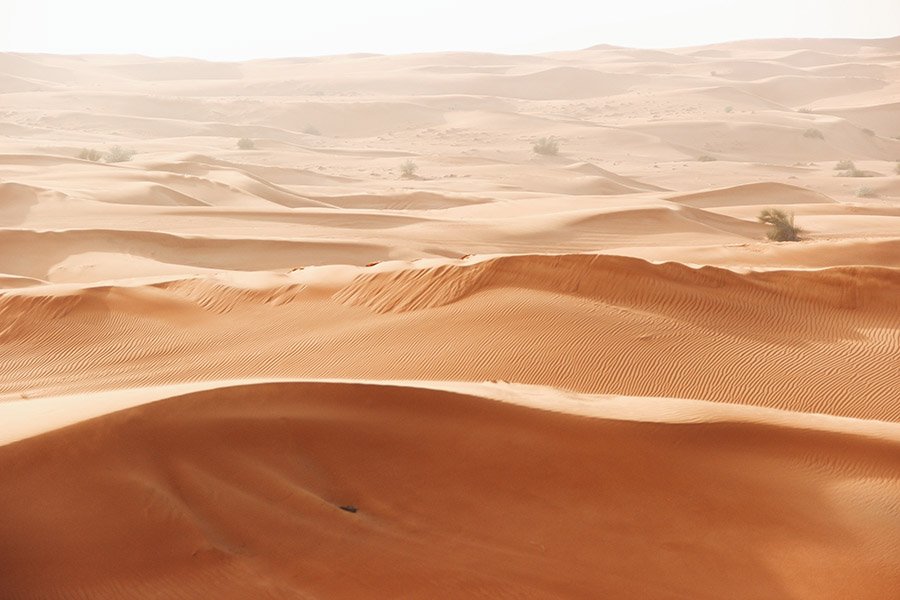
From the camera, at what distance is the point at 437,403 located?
6.17m

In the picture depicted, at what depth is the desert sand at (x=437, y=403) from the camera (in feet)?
15.3

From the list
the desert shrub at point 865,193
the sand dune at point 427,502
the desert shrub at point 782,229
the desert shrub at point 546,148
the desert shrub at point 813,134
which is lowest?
the desert shrub at point 813,134

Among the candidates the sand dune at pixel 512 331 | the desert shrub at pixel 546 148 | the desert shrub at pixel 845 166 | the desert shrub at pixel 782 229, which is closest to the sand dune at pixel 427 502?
the sand dune at pixel 512 331

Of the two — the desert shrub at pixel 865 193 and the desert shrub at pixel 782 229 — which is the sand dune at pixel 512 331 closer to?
the desert shrub at pixel 782 229

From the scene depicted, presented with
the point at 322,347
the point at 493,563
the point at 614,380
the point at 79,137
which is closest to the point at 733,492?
the point at 493,563

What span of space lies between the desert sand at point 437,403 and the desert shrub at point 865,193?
423 inches

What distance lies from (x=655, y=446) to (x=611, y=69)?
2804 inches

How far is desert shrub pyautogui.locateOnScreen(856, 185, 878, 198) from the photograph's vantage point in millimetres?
30881

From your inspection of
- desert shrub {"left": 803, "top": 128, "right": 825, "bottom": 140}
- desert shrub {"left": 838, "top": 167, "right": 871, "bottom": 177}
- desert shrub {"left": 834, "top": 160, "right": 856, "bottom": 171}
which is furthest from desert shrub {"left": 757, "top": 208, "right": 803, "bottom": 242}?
desert shrub {"left": 803, "top": 128, "right": 825, "bottom": 140}

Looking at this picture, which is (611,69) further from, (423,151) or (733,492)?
(733,492)

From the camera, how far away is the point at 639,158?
40125 mm

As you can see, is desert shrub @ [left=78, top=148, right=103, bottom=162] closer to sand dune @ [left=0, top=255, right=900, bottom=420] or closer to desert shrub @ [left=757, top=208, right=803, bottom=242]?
desert shrub @ [left=757, top=208, right=803, bottom=242]

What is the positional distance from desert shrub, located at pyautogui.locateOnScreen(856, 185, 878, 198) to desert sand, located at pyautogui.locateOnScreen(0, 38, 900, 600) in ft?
35.2

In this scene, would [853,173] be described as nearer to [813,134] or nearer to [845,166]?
[845,166]
